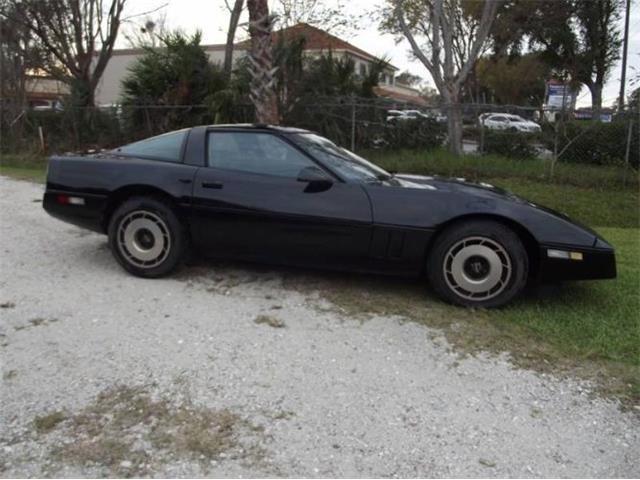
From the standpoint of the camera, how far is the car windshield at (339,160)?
451cm

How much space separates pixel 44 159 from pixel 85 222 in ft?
37.7

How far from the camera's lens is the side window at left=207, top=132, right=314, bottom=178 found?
14.8ft

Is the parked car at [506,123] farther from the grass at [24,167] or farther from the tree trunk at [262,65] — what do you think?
the grass at [24,167]

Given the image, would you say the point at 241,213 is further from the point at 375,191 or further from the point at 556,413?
the point at 556,413

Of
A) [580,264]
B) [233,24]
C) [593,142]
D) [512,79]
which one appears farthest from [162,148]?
[512,79]

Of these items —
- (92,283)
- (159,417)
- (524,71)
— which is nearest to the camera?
(159,417)

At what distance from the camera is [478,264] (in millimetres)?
4129

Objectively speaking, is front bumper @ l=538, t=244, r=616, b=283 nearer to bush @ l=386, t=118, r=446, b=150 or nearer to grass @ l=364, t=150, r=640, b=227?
grass @ l=364, t=150, r=640, b=227

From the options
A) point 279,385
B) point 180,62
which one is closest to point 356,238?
point 279,385

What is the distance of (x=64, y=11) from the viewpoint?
16453mm

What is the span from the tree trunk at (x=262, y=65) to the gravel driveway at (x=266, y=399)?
6400mm

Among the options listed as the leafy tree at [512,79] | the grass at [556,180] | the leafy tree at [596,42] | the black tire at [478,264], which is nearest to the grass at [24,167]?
→ the grass at [556,180]

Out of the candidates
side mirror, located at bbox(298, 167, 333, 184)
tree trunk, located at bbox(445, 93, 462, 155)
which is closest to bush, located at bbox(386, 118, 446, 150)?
tree trunk, located at bbox(445, 93, 462, 155)

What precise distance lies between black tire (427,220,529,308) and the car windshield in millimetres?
840
